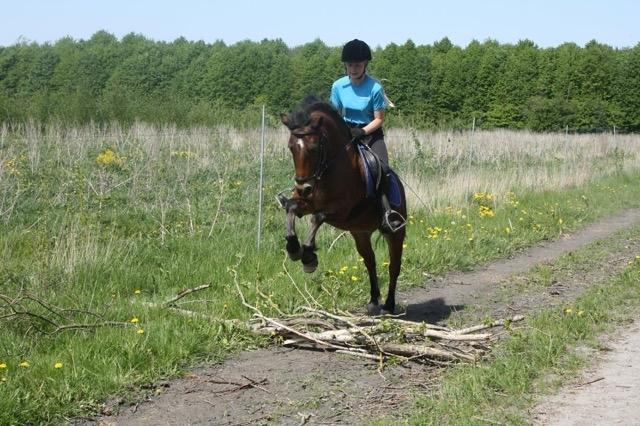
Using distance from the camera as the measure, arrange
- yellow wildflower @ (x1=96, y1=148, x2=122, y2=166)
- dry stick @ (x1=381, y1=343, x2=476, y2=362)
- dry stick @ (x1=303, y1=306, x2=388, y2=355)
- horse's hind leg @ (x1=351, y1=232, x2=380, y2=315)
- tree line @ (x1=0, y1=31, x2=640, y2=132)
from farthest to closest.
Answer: tree line @ (x1=0, y1=31, x2=640, y2=132) → yellow wildflower @ (x1=96, y1=148, x2=122, y2=166) → horse's hind leg @ (x1=351, y1=232, x2=380, y2=315) → dry stick @ (x1=303, y1=306, x2=388, y2=355) → dry stick @ (x1=381, y1=343, x2=476, y2=362)

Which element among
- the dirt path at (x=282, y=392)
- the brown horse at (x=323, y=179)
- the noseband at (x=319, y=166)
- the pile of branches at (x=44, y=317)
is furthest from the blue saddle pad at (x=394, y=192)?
the pile of branches at (x=44, y=317)

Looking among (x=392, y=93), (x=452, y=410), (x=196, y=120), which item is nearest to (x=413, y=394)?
(x=452, y=410)

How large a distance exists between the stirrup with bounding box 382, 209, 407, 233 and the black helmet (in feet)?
5.01

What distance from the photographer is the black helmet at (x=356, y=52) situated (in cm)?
675

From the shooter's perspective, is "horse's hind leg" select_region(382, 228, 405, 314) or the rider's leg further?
"horse's hind leg" select_region(382, 228, 405, 314)

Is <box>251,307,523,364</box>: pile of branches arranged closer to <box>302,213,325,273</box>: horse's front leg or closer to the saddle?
<box>302,213,325,273</box>: horse's front leg

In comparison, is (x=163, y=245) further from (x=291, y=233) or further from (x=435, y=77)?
(x=435, y=77)

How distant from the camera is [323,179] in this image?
6098 millimetres

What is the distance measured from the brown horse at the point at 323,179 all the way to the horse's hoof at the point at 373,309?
0.97m

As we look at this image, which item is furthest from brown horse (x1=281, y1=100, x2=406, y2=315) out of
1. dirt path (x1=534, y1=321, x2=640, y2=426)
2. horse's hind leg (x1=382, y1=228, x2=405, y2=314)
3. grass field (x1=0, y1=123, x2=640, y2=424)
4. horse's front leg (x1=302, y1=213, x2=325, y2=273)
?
dirt path (x1=534, y1=321, x2=640, y2=426)

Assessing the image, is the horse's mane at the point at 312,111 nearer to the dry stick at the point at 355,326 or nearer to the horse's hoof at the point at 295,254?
the horse's hoof at the point at 295,254

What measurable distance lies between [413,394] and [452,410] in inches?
20.6

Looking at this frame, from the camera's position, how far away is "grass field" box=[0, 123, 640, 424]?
5402 mm

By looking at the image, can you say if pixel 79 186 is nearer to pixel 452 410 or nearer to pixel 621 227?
pixel 452 410
